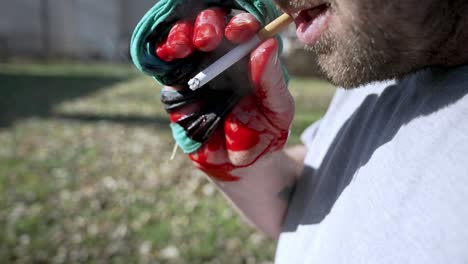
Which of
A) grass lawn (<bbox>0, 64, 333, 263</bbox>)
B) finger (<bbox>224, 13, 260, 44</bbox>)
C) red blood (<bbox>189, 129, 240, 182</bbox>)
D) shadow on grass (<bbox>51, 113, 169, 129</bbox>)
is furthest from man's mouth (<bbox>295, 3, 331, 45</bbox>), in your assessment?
shadow on grass (<bbox>51, 113, 169, 129</bbox>)

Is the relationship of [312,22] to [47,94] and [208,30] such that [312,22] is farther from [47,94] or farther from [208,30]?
[47,94]

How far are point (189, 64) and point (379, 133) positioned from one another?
39cm

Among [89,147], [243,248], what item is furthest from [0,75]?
[243,248]

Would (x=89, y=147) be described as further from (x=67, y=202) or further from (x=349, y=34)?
(x=349, y=34)

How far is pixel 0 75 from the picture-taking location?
34.9ft

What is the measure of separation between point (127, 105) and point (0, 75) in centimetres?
386

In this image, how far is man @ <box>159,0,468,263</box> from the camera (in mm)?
792

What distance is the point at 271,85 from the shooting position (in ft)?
3.41

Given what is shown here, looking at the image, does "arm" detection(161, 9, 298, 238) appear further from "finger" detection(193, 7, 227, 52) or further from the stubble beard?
the stubble beard

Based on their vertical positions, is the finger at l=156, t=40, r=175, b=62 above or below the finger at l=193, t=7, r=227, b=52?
below

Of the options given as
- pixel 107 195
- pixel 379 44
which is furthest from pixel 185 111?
pixel 107 195

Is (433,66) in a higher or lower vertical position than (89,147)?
higher

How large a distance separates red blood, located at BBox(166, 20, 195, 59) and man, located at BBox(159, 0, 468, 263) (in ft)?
0.10

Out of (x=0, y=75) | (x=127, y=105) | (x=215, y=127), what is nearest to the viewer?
(x=215, y=127)
